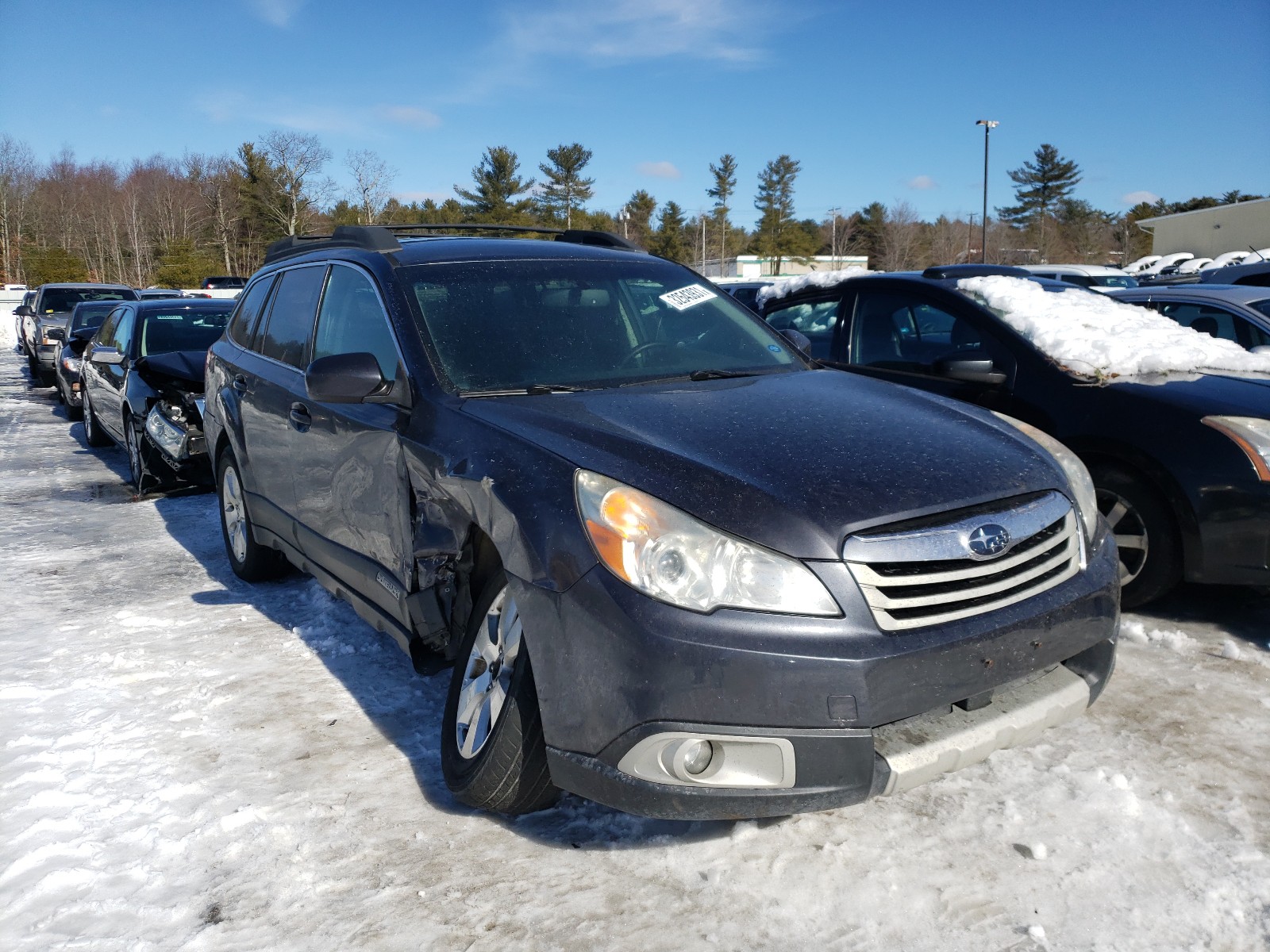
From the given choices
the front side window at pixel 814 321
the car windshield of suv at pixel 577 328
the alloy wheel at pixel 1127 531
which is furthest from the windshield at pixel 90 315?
the alloy wheel at pixel 1127 531

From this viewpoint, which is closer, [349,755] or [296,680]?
[349,755]

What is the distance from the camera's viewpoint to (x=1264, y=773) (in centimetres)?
314

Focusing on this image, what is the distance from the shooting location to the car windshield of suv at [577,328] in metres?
3.42

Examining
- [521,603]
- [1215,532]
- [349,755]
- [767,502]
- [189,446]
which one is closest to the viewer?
[767,502]

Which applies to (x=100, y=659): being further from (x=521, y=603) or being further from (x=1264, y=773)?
(x=1264, y=773)

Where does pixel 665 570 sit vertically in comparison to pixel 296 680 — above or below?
above

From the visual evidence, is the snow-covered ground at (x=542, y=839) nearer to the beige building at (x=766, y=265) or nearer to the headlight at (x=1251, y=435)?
the headlight at (x=1251, y=435)

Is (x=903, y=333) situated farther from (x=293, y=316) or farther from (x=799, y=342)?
(x=293, y=316)

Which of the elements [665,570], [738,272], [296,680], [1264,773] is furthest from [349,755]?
[738,272]

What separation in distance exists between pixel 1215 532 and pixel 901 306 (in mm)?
2210

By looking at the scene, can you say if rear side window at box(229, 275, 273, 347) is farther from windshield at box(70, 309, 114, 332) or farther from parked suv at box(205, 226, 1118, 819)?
windshield at box(70, 309, 114, 332)

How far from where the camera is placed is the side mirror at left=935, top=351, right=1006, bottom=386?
15.8 feet

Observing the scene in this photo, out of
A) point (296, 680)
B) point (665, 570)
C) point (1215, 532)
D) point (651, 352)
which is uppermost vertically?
point (651, 352)

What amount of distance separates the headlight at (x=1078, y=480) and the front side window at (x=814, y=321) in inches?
111
